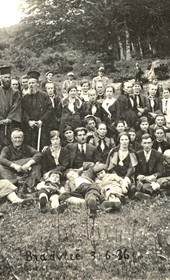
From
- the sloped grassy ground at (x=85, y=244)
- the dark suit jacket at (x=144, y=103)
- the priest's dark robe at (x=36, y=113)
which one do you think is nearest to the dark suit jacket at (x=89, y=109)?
the priest's dark robe at (x=36, y=113)

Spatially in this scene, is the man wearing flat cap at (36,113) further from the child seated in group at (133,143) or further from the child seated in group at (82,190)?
the child seated in group at (133,143)

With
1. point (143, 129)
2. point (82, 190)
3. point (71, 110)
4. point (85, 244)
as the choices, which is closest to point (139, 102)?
point (143, 129)

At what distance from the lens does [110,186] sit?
6.68m

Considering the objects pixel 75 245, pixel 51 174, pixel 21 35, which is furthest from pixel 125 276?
pixel 21 35

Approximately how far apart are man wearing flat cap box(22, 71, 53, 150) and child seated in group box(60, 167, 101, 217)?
154 cm

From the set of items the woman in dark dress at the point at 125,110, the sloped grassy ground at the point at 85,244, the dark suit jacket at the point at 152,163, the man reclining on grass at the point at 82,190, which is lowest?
the sloped grassy ground at the point at 85,244

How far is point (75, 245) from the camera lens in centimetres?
524

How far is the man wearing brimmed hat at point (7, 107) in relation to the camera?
8.10 meters

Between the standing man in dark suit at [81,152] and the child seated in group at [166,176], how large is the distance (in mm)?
1261

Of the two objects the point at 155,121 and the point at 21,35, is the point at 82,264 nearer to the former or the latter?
the point at 155,121

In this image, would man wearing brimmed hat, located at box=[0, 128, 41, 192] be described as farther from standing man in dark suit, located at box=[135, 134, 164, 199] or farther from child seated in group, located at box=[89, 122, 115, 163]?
standing man in dark suit, located at box=[135, 134, 164, 199]

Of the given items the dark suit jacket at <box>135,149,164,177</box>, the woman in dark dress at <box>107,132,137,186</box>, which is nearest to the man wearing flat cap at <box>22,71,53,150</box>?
the woman in dark dress at <box>107,132,137,186</box>

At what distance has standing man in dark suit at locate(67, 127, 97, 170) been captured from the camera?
24.8 feet

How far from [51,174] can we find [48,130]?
1.81 metres
